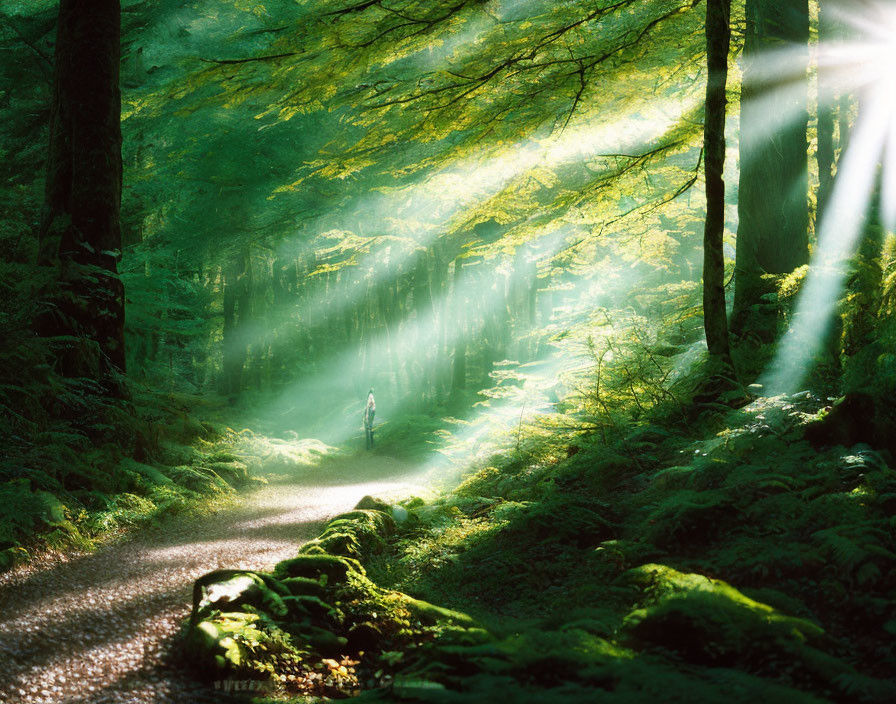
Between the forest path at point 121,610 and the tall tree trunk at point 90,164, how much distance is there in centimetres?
317

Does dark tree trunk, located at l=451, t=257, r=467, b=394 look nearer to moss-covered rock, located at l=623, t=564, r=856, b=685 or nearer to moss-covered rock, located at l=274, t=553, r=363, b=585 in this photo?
moss-covered rock, located at l=274, t=553, r=363, b=585

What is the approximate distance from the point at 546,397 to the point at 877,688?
7174 mm

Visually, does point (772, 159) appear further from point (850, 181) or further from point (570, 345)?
point (570, 345)

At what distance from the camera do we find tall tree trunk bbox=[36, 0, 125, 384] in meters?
8.16

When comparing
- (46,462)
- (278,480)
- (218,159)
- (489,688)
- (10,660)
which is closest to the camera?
(489,688)

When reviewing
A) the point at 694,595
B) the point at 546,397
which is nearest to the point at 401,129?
the point at 546,397

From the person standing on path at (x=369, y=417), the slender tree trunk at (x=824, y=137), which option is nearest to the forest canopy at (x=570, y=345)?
the slender tree trunk at (x=824, y=137)

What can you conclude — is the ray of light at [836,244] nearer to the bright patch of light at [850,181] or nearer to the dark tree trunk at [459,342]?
the bright patch of light at [850,181]

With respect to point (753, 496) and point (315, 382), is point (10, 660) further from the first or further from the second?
point (315, 382)

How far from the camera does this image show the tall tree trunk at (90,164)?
26.8 ft

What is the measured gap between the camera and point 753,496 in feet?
14.0

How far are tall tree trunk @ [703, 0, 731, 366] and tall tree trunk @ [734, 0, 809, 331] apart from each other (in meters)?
1.55

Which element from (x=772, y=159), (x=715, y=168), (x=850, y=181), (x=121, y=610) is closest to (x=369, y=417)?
(x=772, y=159)

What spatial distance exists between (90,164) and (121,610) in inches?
265
